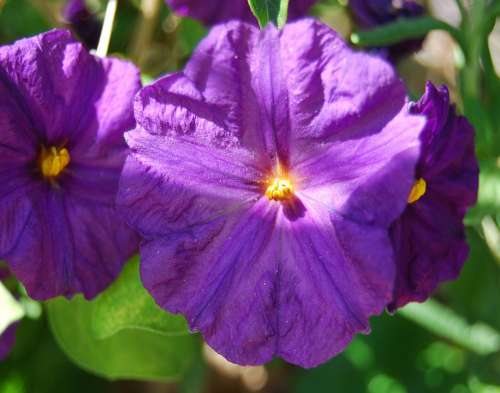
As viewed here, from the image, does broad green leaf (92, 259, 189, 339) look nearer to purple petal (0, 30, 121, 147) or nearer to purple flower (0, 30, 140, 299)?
purple flower (0, 30, 140, 299)

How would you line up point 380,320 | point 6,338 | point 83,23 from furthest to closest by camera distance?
point 380,320 → point 83,23 → point 6,338

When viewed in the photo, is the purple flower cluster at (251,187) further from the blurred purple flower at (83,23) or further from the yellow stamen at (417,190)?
the blurred purple flower at (83,23)

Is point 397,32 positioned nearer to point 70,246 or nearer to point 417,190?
point 417,190

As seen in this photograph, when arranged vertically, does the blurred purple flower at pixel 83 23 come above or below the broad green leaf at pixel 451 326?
above

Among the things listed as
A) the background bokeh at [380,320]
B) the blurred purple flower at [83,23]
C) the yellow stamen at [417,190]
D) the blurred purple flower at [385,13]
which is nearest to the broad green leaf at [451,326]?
the background bokeh at [380,320]

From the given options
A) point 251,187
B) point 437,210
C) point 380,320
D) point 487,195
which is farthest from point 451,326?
point 251,187
